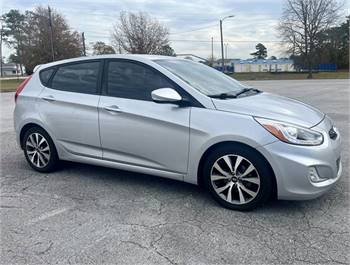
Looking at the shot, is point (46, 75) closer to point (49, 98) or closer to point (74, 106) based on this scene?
point (49, 98)

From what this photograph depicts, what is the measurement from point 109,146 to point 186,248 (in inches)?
68.1

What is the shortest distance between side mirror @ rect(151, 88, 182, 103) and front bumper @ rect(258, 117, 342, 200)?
98cm

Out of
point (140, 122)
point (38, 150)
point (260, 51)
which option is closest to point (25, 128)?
point (38, 150)

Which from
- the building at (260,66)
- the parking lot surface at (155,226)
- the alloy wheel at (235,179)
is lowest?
the parking lot surface at (155,226)

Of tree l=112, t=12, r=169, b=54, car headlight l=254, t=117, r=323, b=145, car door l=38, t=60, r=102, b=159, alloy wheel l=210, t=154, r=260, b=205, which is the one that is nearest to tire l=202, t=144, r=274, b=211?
alloy wheel l=210, t=154, r=260, b=205

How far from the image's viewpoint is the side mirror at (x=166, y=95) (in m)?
3.42

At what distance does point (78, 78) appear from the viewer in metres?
4.31

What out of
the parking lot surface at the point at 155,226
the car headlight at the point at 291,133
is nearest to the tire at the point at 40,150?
the parking lot surface at the point at 155,226

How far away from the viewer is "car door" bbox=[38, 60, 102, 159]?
4.07 meters

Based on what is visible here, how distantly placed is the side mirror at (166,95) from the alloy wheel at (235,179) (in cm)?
75

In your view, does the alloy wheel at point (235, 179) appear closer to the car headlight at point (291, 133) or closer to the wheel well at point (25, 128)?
the car headlight at point (291, 133)

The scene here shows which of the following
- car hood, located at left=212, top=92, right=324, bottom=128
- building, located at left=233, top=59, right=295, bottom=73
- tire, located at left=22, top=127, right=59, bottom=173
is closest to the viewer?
car hood, located at left=212, top=92, right=324, bottom=128

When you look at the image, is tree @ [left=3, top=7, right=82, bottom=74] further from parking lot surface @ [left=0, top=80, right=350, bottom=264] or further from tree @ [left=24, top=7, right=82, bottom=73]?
parking lot surface @ [left=0, top=80, right=350, bottom=264]

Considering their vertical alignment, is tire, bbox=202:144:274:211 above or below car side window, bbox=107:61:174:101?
below
